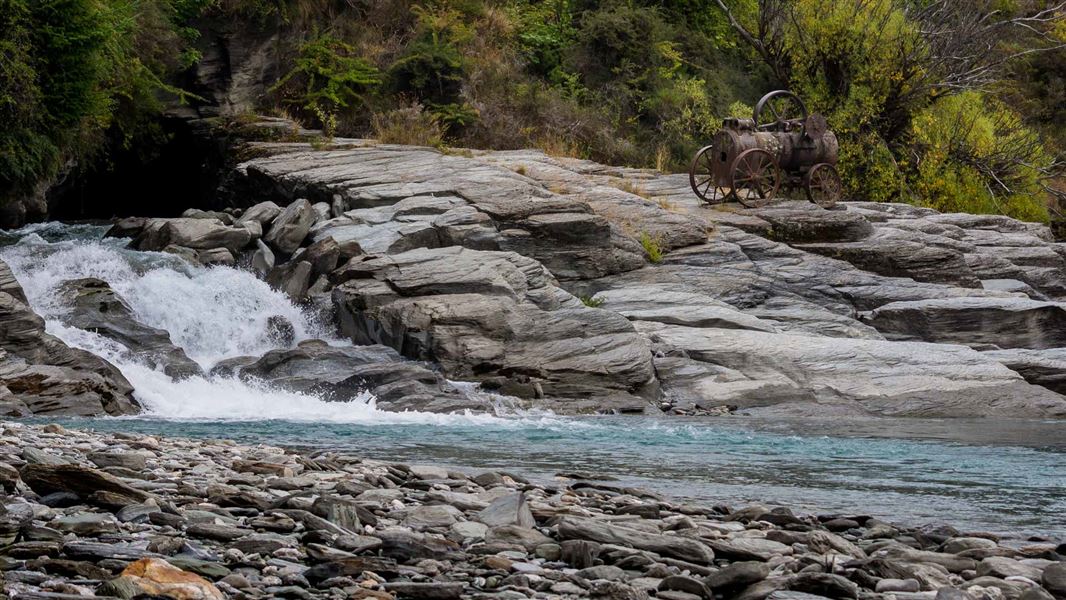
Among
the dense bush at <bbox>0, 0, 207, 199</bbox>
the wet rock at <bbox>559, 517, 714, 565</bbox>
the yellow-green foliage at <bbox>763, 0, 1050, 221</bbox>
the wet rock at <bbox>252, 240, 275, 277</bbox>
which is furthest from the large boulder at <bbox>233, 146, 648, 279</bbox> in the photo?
the wet rock at <bbox>559, 517, 714, 565</bbox>

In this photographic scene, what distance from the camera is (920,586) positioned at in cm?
479

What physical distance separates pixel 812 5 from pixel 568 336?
17222 mm

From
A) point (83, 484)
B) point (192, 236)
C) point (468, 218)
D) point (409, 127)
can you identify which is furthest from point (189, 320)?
point (83, 484)

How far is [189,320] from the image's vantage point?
16.7 m

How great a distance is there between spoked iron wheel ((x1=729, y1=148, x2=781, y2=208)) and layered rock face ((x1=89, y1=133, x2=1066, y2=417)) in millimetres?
869

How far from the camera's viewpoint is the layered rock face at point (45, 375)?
1271 cm

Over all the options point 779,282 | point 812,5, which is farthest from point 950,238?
point 812,5

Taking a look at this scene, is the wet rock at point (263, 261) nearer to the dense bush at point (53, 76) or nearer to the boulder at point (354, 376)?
the boulder at point (354, 376)

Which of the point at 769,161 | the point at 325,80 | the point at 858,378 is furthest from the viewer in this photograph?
the point at 325,80

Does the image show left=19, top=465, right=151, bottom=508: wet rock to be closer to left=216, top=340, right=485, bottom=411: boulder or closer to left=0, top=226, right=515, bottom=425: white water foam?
left=0, top=226, right=515, bottom=425: white water foam

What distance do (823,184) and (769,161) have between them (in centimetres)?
168

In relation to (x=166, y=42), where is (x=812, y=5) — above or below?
above

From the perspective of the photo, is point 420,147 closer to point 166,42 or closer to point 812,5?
point 166,42

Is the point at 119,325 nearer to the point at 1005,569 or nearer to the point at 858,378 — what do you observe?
the point at 858,378
